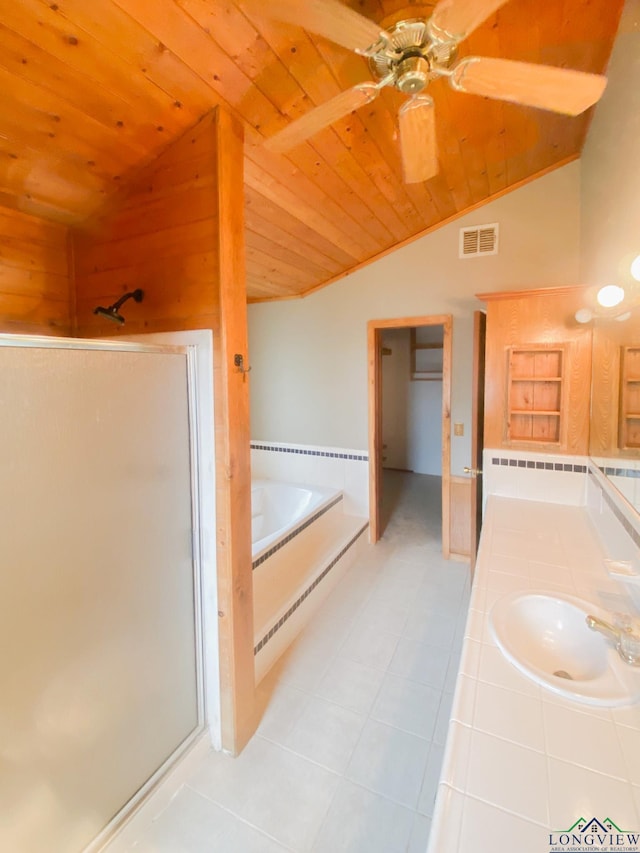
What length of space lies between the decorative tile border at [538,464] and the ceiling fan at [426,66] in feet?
5.62

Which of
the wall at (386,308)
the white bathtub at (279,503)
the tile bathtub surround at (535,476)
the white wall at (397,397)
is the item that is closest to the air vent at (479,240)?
the wall at (386,308)

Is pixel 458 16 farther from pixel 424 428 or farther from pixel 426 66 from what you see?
pixel 424 428

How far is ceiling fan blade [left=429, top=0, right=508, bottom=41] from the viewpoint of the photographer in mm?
865

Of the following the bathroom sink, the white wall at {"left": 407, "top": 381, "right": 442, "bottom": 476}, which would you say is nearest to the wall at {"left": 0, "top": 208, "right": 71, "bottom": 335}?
the bathroom sink

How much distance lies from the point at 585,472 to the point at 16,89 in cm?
290

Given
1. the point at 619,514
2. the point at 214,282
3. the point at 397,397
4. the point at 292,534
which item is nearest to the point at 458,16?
the point at 214,282

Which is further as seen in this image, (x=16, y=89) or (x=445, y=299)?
(x=445, y=299)

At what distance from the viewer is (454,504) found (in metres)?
3.15

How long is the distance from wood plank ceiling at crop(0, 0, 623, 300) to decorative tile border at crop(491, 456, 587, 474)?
1.78 metres

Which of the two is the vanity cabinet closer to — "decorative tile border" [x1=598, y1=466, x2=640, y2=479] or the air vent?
"decorative tile border" [x1=598, y1=466, x2=640, y2=479]

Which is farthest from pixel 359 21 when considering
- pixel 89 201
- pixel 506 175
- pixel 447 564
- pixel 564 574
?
pixel 447 564

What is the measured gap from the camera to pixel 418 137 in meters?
1.30

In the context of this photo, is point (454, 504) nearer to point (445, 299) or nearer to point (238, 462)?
point (445, 299)

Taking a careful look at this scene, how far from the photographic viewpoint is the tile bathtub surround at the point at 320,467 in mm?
3553
